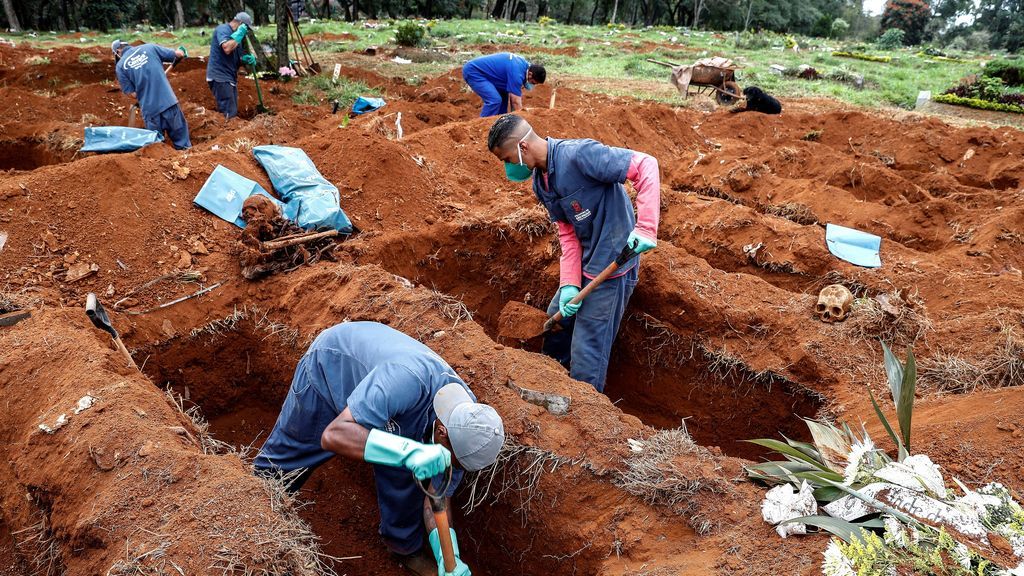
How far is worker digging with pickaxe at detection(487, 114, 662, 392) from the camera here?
3744 millimetres

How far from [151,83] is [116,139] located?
0.81 m

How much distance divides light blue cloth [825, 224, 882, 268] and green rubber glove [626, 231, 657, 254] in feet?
9.48

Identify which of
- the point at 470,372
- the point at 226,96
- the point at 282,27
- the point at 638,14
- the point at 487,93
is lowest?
Answer: the point at 470,372

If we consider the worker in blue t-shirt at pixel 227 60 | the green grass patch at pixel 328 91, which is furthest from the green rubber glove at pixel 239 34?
the green grass patch at pixel 328 91

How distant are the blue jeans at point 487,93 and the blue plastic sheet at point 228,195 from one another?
394 cm

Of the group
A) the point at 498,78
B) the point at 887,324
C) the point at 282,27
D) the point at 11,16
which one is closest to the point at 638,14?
the point at 11,16

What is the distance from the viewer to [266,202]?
17.3 ft

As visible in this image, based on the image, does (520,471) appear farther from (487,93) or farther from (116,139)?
(116,139)

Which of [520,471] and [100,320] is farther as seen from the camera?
[100,320]

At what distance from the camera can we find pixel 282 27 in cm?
1152

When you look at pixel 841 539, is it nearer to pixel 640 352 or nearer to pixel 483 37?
pixel 640 352

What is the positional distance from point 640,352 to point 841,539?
2.59 meters

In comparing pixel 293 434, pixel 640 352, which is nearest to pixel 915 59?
pixel 640 352

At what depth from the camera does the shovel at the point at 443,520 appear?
9.14 feet
